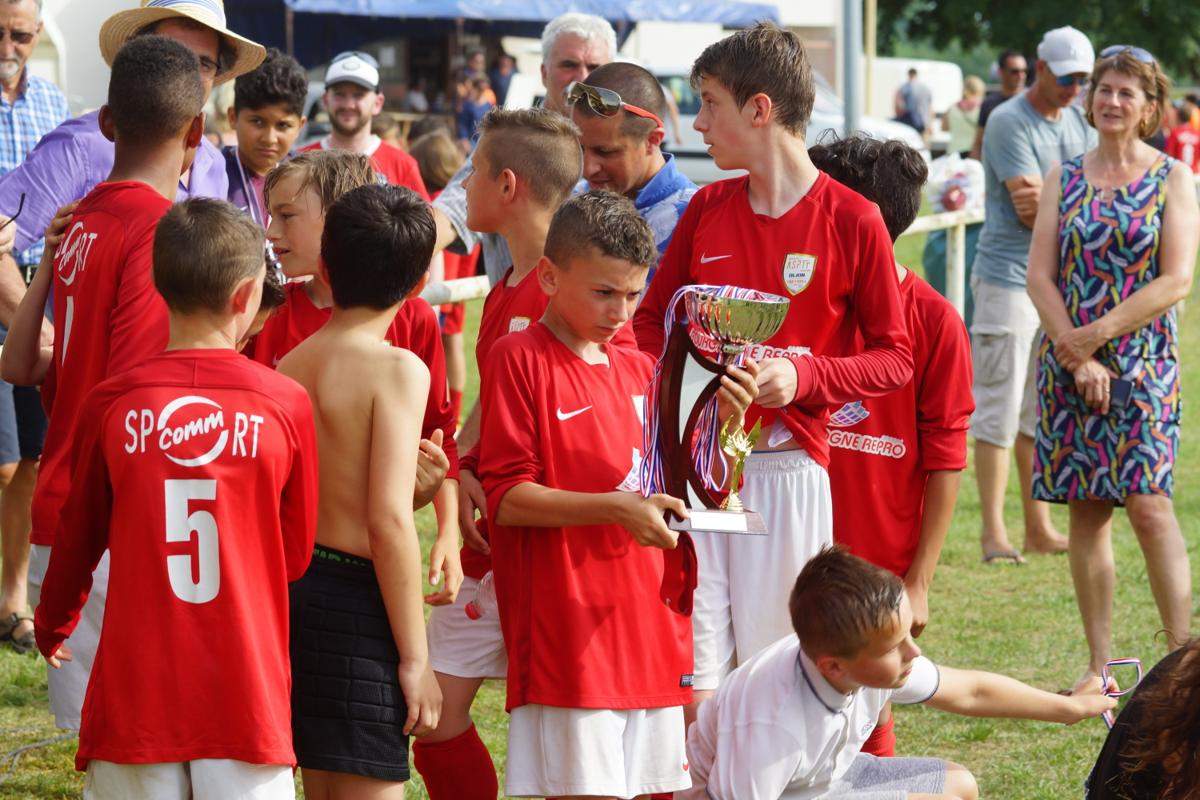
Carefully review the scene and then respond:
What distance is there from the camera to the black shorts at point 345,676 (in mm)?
3570

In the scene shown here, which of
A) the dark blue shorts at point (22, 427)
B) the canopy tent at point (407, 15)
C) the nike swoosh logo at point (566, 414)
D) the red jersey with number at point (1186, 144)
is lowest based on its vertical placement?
the red jersey with number at point (1186, 144)

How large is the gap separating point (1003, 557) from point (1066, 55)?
2.46 meters

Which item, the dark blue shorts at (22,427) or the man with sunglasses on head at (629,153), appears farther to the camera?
the dark blue shorts at (22,427)

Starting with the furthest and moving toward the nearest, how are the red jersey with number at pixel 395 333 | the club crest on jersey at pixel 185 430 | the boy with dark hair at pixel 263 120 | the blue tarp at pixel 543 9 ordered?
the blue tarp at pixel 543 9, the boy with dark hair at pixel 263 120, the red jersey with number at pixel 395 333, the club crest on jersey at pixel 185 430

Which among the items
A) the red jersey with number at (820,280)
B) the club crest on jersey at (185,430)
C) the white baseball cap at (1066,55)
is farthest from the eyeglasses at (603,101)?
the white baseball cap at (1066,55)

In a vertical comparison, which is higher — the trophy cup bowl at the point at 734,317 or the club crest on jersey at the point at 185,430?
the trophy cup bowl at the point at 734,317

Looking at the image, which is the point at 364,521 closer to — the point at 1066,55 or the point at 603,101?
the point at 603,101

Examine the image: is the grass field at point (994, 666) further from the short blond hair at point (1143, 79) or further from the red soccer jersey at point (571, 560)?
the short blond hair at point (1143, 79)

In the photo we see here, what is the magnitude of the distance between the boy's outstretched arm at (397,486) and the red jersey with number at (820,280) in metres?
0.86

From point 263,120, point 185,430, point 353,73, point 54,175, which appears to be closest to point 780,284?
point 185,430

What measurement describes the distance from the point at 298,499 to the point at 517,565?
629 mm

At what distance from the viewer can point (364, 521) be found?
361cm

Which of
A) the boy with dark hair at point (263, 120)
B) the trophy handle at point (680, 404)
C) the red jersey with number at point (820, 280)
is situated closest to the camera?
the trophy handle at point (680, 404)

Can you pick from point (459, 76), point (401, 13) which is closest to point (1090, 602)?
point (401, 13)
